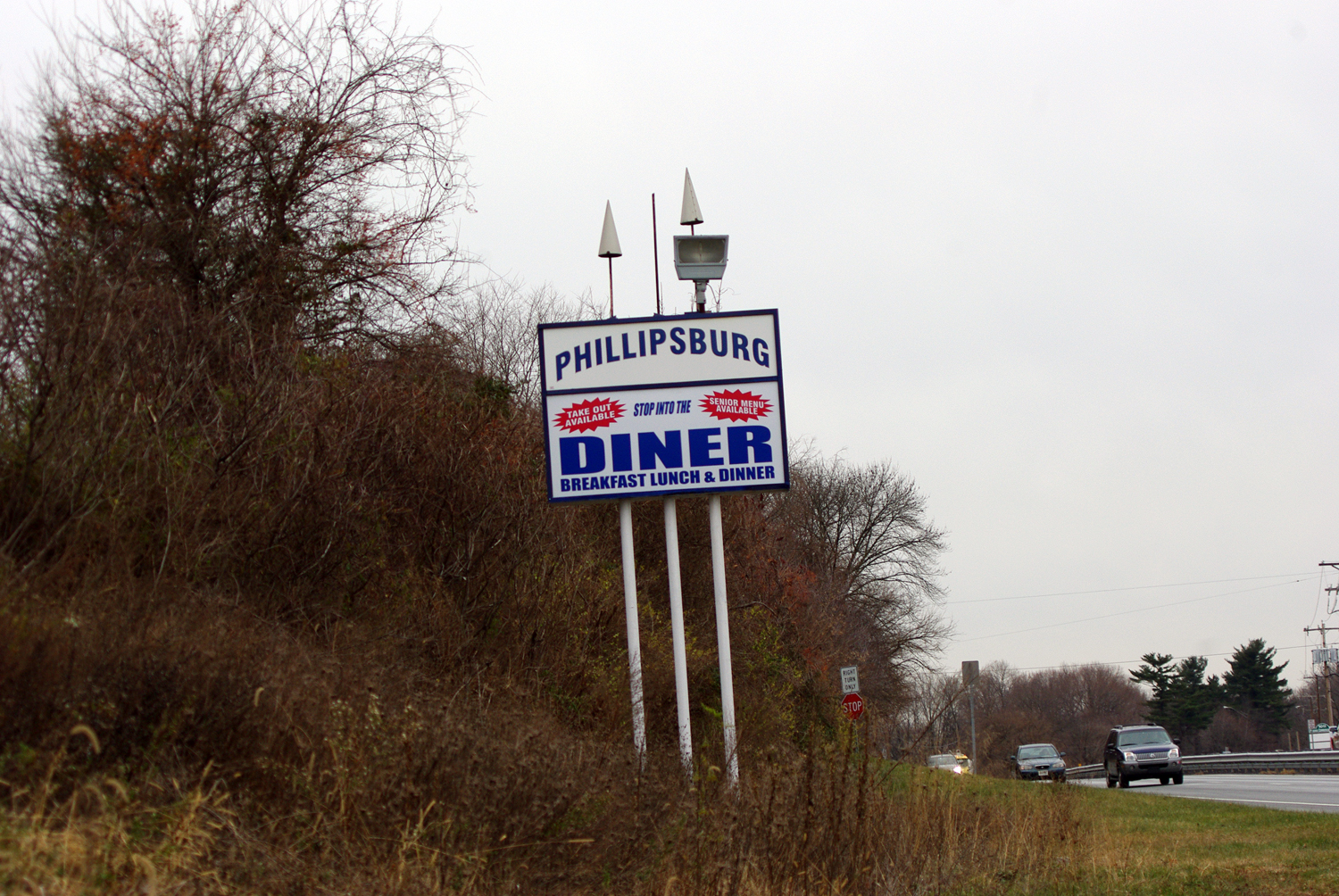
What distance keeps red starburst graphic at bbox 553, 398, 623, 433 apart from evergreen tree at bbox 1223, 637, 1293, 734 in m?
101

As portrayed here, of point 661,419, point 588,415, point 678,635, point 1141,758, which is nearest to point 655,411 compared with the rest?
point 661,419

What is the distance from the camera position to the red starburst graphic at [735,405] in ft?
35.5

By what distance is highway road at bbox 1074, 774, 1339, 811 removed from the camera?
19.7 meters

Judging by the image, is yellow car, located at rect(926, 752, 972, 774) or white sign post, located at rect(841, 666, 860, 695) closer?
yellow car, located at rect(926, 752, 972, 774)

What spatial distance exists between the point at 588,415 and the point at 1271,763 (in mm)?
37963

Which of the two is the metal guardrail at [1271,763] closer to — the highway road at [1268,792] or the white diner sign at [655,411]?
the highway road at [1268,792]

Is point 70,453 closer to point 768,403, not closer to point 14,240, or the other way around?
point 14,240

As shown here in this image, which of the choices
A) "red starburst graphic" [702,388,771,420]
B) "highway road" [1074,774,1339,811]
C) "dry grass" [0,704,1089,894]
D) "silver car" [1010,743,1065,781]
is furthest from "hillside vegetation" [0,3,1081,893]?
"silver car" [1010,743,1065,781]

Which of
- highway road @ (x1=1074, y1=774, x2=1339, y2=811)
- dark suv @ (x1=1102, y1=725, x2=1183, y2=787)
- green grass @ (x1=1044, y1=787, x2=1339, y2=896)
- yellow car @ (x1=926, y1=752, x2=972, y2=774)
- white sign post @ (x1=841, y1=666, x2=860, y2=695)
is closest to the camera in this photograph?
green grass @ (x1=1044, y1=787, x2=1339, y2=896)

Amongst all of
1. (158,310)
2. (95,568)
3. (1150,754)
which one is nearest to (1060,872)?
(95,568)

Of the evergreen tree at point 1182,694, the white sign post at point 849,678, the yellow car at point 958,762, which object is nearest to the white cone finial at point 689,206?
the yellow car at point 958,762

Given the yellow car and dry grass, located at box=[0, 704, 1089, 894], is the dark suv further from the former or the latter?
dry grass, located at box=[0, 704, 1089, 894]

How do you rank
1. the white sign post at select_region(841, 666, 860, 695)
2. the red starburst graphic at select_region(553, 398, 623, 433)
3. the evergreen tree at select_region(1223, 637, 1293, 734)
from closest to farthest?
the red starburst graphic at select_region(553, 398, 623, 433) → the white sign post at select_region(841, 666, 860, 695) → the evergreen tree at select_region(1223, 637, 1293, 734)

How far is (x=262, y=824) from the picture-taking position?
18.9 ft
